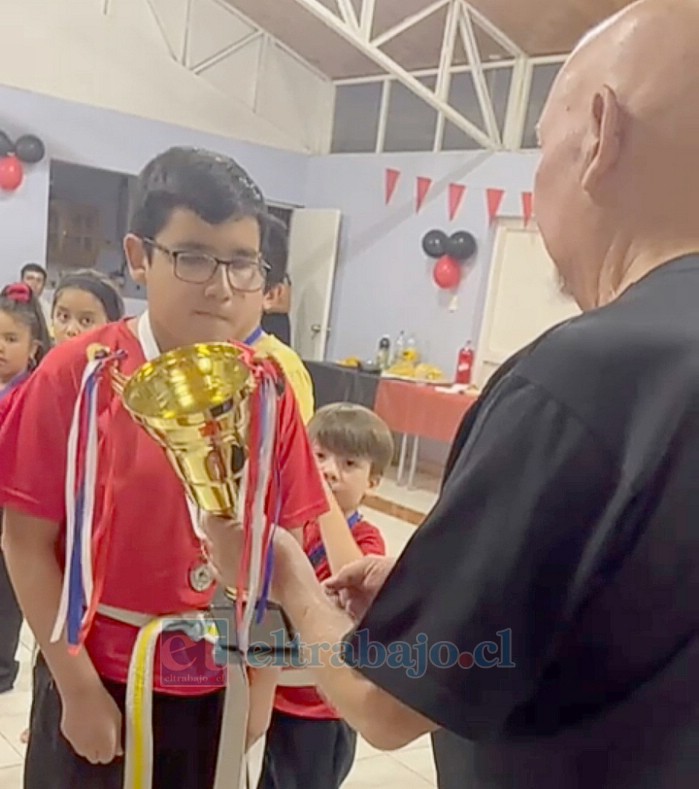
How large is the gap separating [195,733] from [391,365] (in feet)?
21.0

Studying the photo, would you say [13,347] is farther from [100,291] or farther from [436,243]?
[436,243]

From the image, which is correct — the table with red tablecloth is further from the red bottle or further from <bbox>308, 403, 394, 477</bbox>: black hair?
<bbox>308, 403, 394, 477</bbox>: black hair

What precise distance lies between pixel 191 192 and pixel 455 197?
6.17m

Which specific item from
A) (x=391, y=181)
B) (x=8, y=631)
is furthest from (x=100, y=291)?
(x=391, y=181)

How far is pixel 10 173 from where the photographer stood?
6703 millimetres

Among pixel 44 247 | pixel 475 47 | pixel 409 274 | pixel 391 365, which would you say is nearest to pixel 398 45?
pixel 475 47

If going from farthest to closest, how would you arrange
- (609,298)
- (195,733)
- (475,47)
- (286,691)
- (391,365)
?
(391,365), (475,47), (286,691), (195,733), (609,298)

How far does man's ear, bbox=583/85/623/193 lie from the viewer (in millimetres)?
755

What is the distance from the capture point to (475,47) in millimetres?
6926

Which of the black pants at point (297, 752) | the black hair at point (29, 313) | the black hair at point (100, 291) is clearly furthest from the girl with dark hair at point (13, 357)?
the black pants at point (297, 752)

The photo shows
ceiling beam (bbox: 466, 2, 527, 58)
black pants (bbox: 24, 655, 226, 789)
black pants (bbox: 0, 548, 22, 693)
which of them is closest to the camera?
black pants (bbox: 24, 655, 226, 789)

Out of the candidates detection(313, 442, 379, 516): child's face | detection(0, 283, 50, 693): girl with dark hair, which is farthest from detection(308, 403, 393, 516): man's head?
detection(0, 283, 50, 693): girl with dark hair

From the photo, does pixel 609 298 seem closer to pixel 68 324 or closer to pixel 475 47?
pixel 68 324

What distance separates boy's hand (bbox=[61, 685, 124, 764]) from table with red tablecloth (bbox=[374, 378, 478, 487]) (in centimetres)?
492
